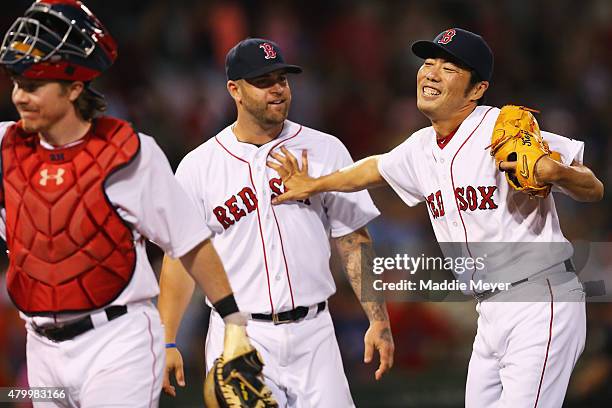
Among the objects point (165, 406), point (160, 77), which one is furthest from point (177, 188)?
point (160, 77)

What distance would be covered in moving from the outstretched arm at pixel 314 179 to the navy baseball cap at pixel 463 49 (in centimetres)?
58

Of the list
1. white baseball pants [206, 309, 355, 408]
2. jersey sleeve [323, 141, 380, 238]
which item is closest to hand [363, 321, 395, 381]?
white baseball pants [206, 309, 355, 408]

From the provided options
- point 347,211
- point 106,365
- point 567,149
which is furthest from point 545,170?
point 106,365

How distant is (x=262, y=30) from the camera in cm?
871

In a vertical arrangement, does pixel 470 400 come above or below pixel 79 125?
below

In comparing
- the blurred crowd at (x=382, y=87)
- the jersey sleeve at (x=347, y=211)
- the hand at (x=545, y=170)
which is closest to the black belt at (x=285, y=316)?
the jersey sleeve at (x=347, y=211)

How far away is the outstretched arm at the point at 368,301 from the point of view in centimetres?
439

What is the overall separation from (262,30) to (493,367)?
5.19 meters

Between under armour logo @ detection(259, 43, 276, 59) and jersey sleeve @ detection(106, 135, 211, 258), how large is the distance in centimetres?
120

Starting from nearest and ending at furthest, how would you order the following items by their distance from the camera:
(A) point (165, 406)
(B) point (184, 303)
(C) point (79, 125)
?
(C) point (79, 125), (B) point (184, 303), (A) point (165, 406)

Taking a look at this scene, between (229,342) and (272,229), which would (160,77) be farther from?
(229,342)

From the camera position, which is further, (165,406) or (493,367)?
(165,406)

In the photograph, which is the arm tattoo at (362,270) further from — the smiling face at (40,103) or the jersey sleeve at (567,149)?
the smiling face at (40,103)

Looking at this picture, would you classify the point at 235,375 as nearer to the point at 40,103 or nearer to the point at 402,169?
the point at 40,103
